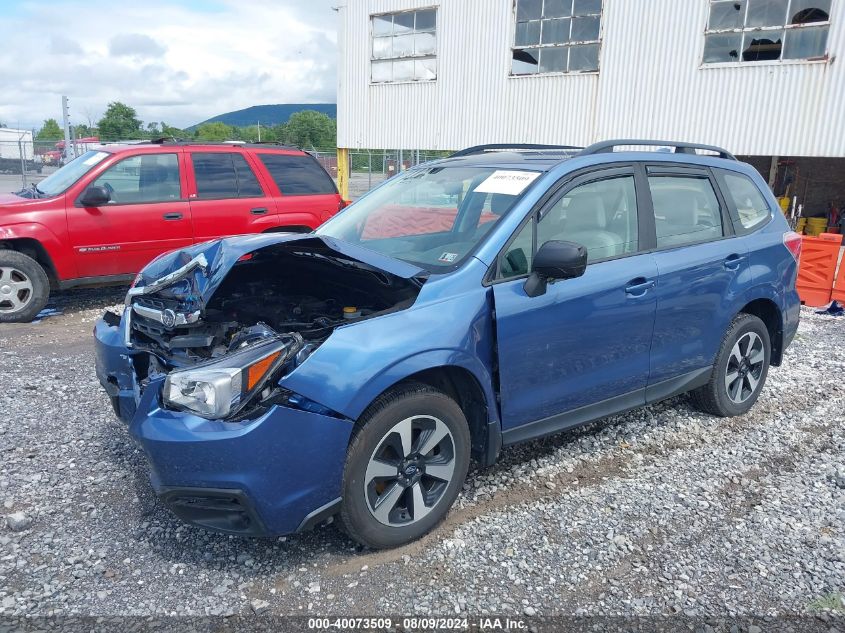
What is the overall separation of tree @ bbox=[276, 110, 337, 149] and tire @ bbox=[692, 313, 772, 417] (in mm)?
56817

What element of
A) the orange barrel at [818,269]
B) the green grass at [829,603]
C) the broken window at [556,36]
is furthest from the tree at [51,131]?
the green grass at [829,603]

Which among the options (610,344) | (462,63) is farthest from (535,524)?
(462,63)

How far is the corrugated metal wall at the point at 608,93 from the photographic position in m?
12.5

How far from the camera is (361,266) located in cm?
325

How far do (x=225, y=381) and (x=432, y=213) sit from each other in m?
1.78

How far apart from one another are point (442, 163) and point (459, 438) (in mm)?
1978

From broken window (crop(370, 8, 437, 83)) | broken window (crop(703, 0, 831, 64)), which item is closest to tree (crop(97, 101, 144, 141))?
broken window (crop(370, 8, 437, 83))

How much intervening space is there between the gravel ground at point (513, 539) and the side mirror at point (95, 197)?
3.05 meters

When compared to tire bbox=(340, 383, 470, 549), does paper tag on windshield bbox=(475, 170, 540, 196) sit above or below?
above

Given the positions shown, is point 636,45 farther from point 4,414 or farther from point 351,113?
point 4,414

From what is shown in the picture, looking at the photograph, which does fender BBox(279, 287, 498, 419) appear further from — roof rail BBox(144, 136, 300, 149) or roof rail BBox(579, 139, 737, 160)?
roof rail BBox(144, 136, 300, 149)

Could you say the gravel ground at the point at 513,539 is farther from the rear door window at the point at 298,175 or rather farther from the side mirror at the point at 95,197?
the rear door window at the point at 298,175

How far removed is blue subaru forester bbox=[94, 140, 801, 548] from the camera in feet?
8.75

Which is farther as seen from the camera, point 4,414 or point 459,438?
point 4,414
